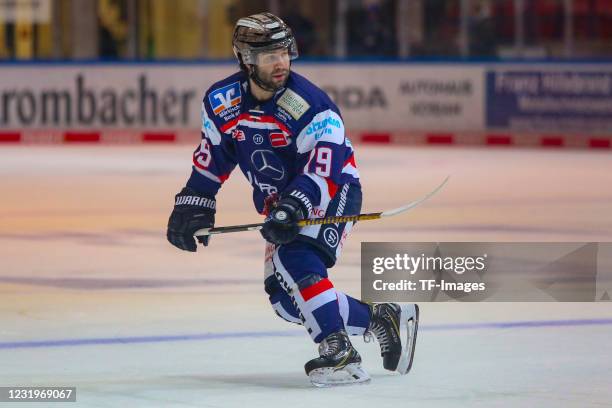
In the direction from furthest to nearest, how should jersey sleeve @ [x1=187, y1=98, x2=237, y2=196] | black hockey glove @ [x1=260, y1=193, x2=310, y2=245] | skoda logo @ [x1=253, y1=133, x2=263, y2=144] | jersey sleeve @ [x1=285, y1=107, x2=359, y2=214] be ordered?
jersey sleeve @ [x1=187, y1=98, x2=237, y2=196] < skoda logo @ [x1=253, y1=133, x2=263, y2=144] < jersey sleeve @ [x1=285, y1=107, x2=359, y2=214] < black hockey glove @ [x1=260, y1=193, x2=310, y2=245]

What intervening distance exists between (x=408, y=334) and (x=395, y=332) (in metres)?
0.08

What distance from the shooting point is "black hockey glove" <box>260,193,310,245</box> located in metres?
5.05

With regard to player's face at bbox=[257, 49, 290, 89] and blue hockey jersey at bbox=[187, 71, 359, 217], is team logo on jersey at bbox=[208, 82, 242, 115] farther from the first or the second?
player's face at bbox=[257, 49, 290, 89]

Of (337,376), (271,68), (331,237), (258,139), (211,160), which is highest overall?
(271,68)

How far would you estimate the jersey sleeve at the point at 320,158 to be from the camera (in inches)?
203

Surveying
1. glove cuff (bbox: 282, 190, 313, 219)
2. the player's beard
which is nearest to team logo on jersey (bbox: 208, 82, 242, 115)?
the player's beard

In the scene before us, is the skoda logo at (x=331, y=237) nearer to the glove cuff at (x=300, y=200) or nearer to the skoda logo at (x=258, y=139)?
the glove cuff at (x=300, y=200)

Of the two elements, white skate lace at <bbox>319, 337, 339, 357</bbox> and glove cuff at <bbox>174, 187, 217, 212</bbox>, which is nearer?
white skate lace at <bbox>319, 337, 339, 357</bbox>

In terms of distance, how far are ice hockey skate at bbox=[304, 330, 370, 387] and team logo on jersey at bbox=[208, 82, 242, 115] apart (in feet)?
2.88

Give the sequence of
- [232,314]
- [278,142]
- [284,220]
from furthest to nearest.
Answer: [232,314] → [278,142] → [284,220]

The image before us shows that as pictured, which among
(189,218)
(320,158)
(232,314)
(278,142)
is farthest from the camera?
(232,314)

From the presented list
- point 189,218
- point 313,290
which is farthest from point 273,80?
point 313,290

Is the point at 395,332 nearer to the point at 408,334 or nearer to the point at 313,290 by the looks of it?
the point at 408,334

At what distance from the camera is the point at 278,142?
17.3 feet
